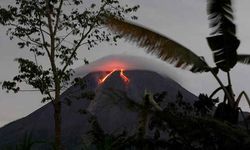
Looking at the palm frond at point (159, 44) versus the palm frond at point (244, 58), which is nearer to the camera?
the palm frond at point (159, 44)

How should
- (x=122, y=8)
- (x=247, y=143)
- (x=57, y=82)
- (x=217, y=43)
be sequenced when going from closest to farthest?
(x=247, y=143) < (x=217, y=43) < (x=57, y=82) < (x=122, y=8)

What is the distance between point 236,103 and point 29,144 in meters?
5.50

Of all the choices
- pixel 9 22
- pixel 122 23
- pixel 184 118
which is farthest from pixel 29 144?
pixel 9 22

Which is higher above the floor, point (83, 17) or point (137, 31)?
point (83, 17)

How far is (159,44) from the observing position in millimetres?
11938

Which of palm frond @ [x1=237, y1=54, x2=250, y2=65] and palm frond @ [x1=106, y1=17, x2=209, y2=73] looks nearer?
palm frond @ [x1=106, y1=17, x2=209, y2=73]

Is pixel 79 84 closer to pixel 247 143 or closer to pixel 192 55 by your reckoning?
pixel 192 55

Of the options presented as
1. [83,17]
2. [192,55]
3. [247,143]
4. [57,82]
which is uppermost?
A: [83,17]

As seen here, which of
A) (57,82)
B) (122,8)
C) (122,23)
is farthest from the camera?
(122,8)

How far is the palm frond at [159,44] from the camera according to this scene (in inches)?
455

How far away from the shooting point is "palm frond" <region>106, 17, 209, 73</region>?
37.9 ft

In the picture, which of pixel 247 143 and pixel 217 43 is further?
pixel 217 43

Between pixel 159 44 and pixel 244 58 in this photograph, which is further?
pixel 244 58

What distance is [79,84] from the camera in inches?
1156
